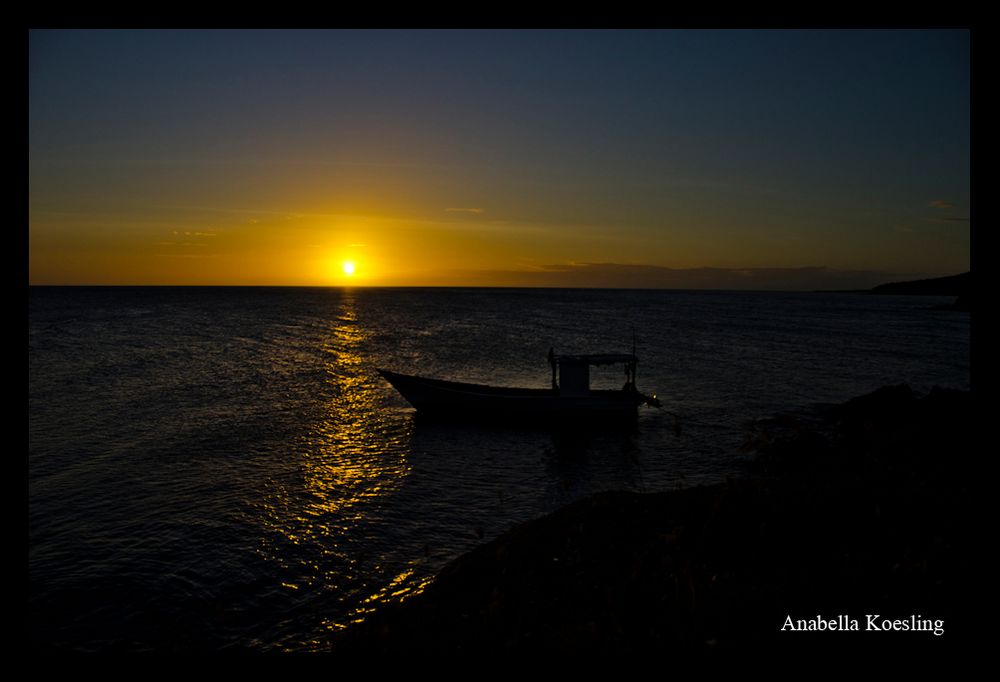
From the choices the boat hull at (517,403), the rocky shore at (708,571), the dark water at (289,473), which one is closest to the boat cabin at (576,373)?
the boat hull at (517,403)

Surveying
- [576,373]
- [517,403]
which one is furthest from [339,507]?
[576,373]

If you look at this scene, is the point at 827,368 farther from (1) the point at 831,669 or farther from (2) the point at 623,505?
(1) the point at 831,669

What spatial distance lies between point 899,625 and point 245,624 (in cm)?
1029

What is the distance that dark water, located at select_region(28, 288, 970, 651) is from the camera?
11844mm

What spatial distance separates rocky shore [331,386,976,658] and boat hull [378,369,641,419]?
1730 centimetres

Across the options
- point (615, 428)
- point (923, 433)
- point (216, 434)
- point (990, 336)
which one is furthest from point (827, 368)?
point (990, 336)

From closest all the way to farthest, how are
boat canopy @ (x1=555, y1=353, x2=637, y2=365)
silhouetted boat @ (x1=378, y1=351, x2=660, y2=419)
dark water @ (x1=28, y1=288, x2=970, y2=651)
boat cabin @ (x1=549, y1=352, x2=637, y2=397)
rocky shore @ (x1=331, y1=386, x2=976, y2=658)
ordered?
1. rocky shore @ (x1=331, y1=386, x2=976, y2=658)
2. dark water @ (x1=28, y1=288, x2=970, y2=651)
3. boat canopy @ (x1=555, y1=353, x2=637, y2=365)
4. silhouetted boat @ (x1=378, y1=351, x2=660, y2=419)
5. boat cabin @ (x1=549, y1=352, x2=637, y2=397)

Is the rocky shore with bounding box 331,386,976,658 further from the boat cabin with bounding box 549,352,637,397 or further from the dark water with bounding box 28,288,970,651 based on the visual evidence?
the boat cabin with bounding box 549,352,637,397

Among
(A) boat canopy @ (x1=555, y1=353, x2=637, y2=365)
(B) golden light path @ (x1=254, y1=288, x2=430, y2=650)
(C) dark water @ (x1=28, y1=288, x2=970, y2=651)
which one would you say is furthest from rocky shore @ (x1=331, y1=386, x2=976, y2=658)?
(A) boat canopy @ (x1=555, y1=353, x2=637, y2=365)

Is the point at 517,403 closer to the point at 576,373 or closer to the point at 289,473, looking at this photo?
the point at 576,373

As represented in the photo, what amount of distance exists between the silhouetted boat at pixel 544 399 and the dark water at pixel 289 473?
143 centimetres

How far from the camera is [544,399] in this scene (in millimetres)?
28406

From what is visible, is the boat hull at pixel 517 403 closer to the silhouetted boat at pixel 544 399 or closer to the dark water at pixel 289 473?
the silhouetted boat at pixel 544 399

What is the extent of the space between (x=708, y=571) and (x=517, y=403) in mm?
21330
